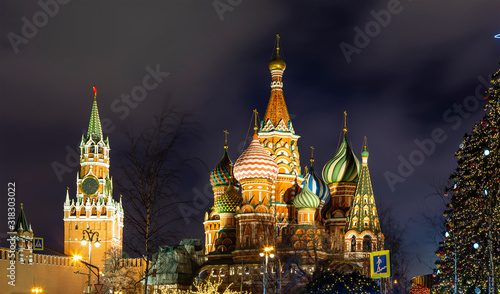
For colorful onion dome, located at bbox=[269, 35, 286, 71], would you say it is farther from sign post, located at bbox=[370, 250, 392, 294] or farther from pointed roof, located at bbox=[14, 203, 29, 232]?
sign post, located at bbox=[370, 250, 392, 294]

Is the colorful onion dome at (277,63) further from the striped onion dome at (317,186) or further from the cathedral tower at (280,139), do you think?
the striped onion dome at (317,186)

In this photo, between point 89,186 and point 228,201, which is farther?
point 89,186

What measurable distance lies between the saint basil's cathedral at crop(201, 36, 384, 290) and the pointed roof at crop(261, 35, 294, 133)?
8 cm

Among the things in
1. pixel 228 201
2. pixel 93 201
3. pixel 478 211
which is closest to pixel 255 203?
pixel 228 201

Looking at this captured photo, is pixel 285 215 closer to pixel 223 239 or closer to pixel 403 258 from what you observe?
pixel 223 239

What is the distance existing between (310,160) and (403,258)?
14515 millimetres

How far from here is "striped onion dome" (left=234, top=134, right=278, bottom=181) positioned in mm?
52219

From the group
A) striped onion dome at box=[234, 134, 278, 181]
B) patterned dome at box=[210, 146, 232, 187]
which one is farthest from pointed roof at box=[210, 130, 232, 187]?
striped onion dome at box=[234, 134, 278, 181]

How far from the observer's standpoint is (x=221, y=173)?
→ 2414 inches

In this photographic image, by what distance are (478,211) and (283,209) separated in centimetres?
3521

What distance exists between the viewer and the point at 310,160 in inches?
2432

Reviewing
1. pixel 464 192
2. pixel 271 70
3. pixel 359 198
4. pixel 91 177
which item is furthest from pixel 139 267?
pixel 464 192

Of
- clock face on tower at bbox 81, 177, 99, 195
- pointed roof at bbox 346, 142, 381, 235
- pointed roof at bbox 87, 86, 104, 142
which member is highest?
pointed roof at bbox 87, 86, 104, 142

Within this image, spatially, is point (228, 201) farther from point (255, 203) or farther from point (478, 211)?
point (478, 211)
